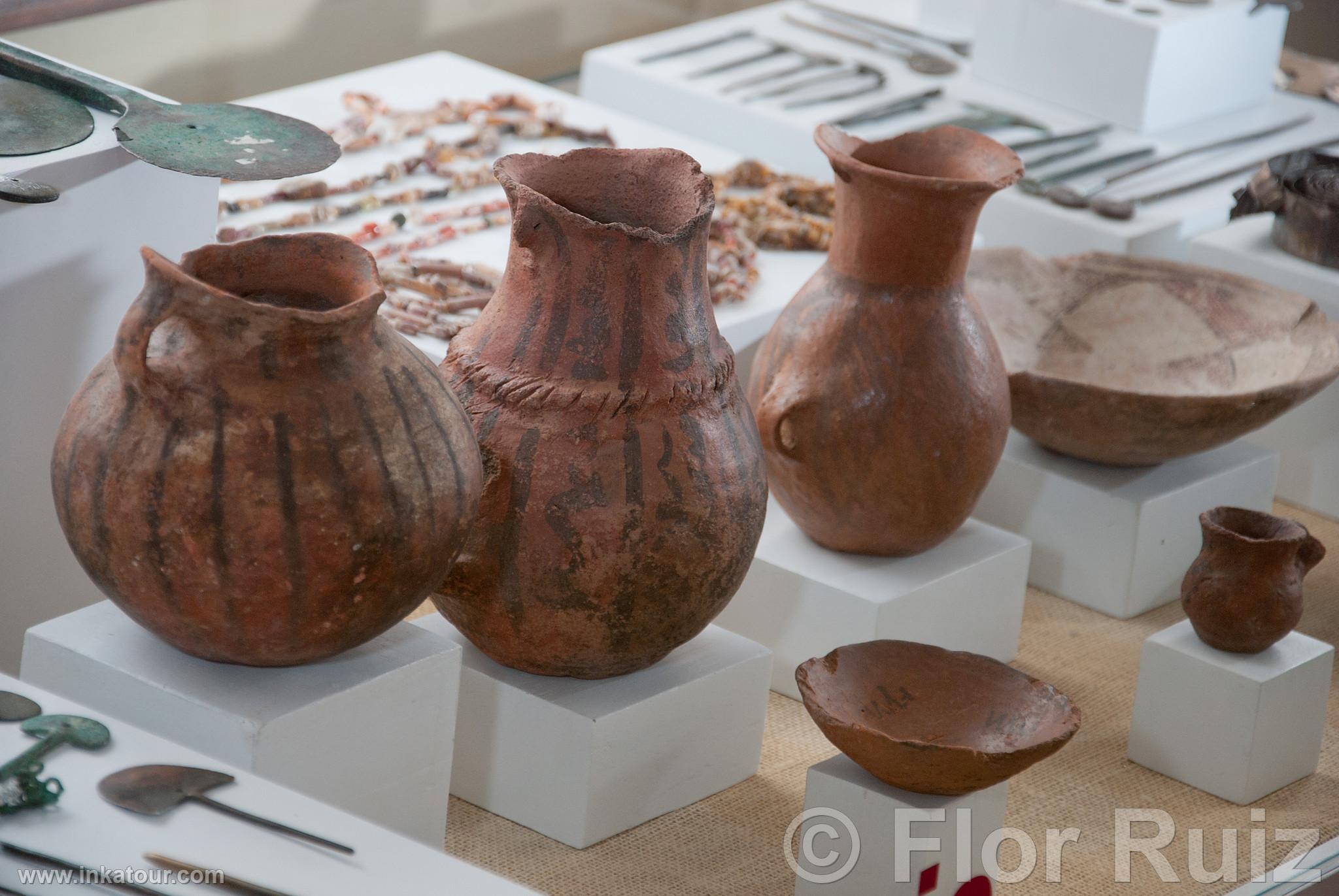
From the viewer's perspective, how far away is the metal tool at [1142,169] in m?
4.23

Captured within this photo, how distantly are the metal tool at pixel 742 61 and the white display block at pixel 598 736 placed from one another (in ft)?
8.87

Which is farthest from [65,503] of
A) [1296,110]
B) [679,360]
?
[1296,110]

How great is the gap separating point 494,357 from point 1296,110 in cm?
344

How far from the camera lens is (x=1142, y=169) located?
14.6 ft

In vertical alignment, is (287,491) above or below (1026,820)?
above

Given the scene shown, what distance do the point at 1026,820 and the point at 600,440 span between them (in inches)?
35.3

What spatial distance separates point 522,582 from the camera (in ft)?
7.64

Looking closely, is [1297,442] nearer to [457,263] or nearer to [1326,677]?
[1326,677]

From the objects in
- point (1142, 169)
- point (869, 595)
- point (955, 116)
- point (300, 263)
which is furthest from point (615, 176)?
point (955, 116)

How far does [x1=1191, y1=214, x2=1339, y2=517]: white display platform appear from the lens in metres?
3.80

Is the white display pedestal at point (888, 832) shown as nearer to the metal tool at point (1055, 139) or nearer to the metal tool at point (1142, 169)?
the metal tool at point (1142, 169)

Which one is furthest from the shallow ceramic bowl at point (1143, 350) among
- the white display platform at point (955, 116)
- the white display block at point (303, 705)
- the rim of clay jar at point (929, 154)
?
the white display block at point (303, 705)

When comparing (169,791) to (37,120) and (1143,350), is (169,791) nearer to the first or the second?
(37,120)

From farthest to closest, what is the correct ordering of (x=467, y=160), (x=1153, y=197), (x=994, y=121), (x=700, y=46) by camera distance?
(x=700, y=46) < (x=994, y=121) < (x=1153, y=197) < (x=467, y=160)
